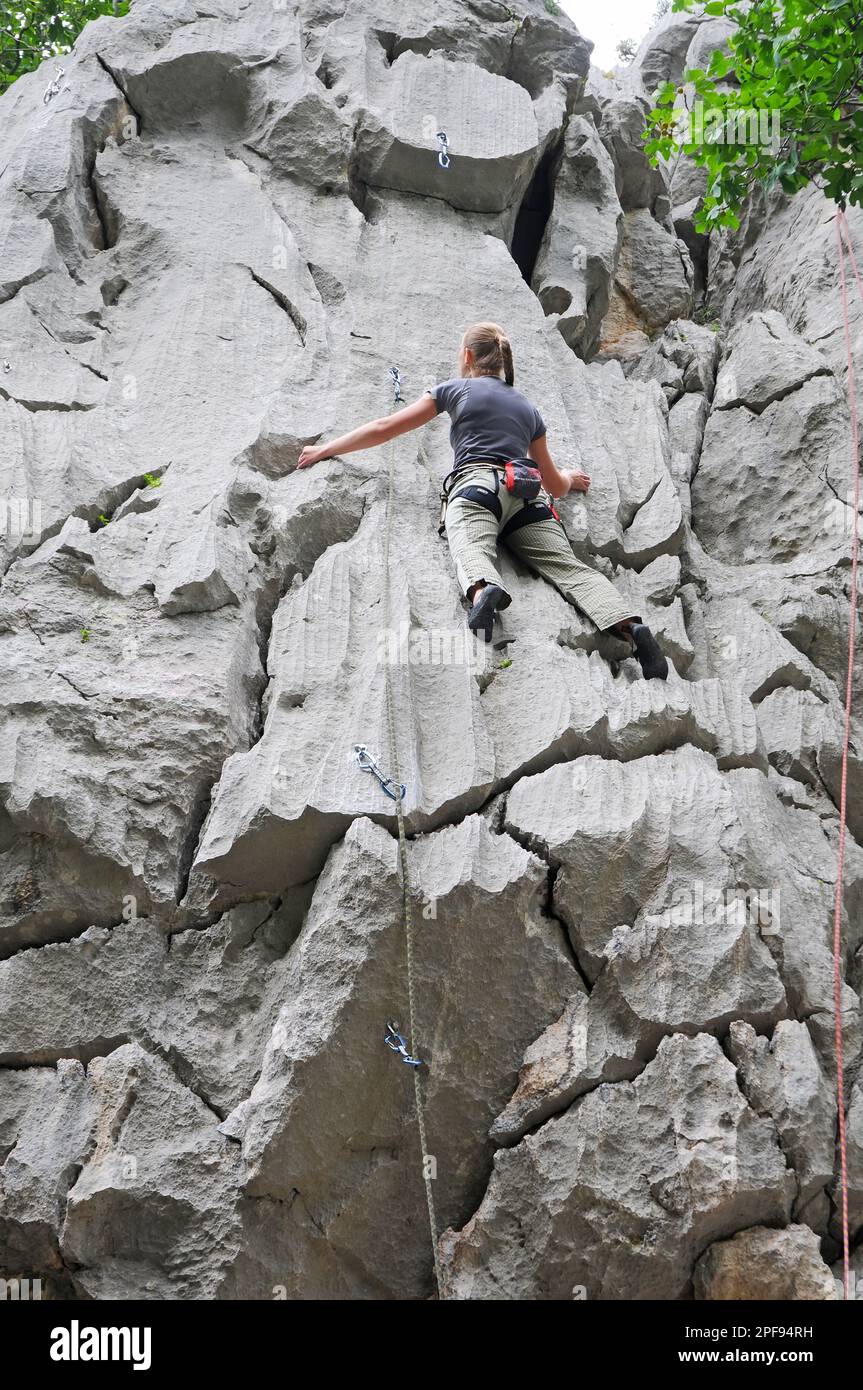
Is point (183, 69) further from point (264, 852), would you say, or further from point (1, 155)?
point (264, 852)

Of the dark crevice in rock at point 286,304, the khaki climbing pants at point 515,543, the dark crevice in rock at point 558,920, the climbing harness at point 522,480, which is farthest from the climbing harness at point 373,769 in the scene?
the dark crevice in rock at point 286,304

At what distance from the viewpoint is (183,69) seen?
971 centimetres

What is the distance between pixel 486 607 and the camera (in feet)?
20.0

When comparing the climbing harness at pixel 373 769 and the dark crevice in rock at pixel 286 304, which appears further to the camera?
the dark crevice in rock at pixel 286 304

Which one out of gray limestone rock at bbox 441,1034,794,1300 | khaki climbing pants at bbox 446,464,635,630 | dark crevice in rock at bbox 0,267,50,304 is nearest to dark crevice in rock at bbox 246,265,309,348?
dark crevice in rock at bbox 0,267,50,304

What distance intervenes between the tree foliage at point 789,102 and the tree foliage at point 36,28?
380 inches

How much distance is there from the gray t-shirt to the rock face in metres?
0.52

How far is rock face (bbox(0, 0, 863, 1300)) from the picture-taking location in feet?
16.6

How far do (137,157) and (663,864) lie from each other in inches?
280

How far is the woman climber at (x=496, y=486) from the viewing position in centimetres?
643

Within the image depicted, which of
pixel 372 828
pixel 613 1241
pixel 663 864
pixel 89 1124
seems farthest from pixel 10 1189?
pixel 663 864

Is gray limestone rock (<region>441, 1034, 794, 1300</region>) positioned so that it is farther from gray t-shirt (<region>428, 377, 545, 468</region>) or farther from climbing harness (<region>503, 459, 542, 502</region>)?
gray t-shirt (<region>428, 377, 545, 468</region>)

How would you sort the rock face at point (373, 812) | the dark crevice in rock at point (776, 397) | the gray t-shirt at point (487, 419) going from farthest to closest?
the dark crevice in rock at point (776, 397)
the gray t-shirt at point (487, 419)
the rock face at point (373, 812)

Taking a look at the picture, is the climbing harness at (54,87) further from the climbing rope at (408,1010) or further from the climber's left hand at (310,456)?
the climbing rope at (408,1010)
